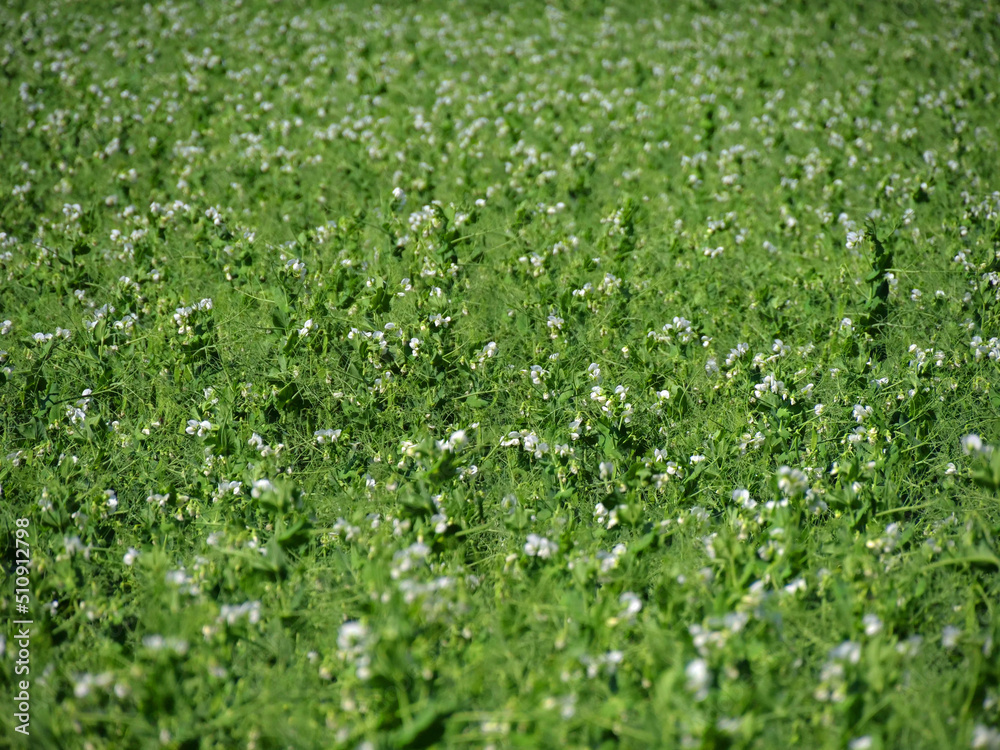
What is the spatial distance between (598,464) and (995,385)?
2.41m

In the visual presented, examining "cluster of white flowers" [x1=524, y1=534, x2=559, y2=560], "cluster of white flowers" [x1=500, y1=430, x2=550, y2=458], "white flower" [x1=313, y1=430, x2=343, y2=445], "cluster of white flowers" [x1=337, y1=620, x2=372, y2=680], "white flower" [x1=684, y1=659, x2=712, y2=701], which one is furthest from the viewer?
"white flower" [x1=313, y1=430, x2=343, y2=445]

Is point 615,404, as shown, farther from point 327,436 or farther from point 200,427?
point 200,427

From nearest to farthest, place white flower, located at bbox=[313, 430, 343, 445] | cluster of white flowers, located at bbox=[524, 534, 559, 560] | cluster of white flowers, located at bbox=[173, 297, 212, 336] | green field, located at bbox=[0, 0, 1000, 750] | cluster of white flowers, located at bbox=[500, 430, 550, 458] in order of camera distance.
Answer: green field, located at bbox=[0, 0, 1000, 750] → cluster of white flowers, located at bbox=[524, 534, 559, 560] → cluster of white flowers, located at bbox=[500, 430, 550, 458] → white flower, located at bbox=[313, 430, 343, 445] → cluster of white flowers, located at bbox=[173, 297, 212, 336]

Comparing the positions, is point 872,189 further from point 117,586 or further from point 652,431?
point 117,586

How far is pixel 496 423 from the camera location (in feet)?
14.9

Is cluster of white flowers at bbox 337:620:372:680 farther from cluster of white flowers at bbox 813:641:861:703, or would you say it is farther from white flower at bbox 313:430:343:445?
white flower at bbox 313:430:343:445

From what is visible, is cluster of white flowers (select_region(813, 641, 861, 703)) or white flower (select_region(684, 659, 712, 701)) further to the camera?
cluster of white flowers (select_region(813, 641, 861, 703))

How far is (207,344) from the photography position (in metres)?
4.81

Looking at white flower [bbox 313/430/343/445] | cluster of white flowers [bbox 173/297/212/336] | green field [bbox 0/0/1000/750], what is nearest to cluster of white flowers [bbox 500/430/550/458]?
green field [bbox 0/0/1000/750]

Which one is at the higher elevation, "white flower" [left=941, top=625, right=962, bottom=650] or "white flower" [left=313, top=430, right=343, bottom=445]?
"white flower" [left=941, top=625, right=962, bottom=650]

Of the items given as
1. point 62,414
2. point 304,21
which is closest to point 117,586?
point 62,414

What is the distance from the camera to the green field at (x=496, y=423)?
273cm

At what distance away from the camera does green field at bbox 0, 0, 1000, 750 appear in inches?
107

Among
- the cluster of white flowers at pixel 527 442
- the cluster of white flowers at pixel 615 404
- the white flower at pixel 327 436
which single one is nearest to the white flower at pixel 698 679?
the cluster of white flowers at pixel 527 442
